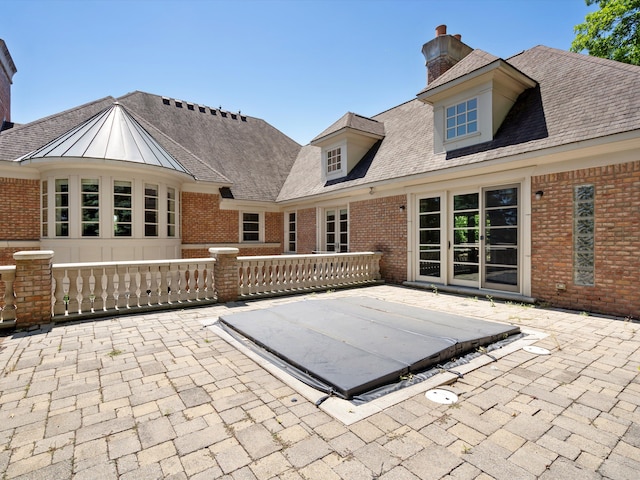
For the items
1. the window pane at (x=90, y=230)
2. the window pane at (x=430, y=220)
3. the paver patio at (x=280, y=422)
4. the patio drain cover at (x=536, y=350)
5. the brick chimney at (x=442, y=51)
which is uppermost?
the brick chimney at (x=442, y=51)

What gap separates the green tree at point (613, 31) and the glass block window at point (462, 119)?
499 inches

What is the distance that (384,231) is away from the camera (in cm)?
1007

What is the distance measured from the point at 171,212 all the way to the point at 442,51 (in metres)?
11.4

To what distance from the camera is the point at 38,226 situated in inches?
384

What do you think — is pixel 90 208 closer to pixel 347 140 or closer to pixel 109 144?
pixel 109 144

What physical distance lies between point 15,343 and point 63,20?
7.37 m

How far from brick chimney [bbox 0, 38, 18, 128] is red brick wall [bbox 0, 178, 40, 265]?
4.90 meters

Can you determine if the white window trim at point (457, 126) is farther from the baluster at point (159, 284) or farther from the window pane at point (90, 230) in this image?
the window pane at point (90, 230)

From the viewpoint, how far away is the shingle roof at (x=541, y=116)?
5.96 m

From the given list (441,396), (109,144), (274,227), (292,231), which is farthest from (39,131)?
(441,396)

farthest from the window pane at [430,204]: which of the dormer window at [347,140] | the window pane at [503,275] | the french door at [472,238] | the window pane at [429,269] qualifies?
the dormer window at [347,140]

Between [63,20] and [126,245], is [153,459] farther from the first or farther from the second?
[63,20]

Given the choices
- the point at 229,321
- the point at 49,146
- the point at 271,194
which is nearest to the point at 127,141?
the point at 49,146

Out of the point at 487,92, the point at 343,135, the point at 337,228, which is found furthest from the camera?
the point at 337,228
